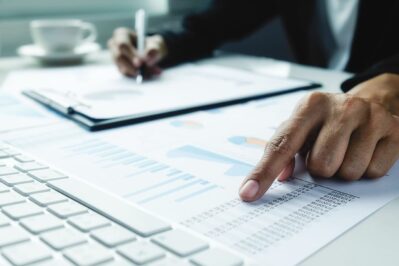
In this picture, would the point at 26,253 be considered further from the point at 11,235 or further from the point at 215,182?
the point at 215,182

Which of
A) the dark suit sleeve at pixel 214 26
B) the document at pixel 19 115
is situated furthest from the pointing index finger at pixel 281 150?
the dark suit sleeve at pixel 214 26

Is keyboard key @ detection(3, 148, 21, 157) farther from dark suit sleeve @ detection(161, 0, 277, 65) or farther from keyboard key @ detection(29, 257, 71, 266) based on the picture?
dark suit sleeve @ detection(161, 0, 277, 65)

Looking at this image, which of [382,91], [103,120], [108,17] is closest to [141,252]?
[103,120]

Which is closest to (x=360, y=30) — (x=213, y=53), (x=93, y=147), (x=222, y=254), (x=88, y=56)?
(x=213, y=53)

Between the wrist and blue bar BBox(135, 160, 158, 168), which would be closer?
blue bar BBox(135, 160, 158, 168)

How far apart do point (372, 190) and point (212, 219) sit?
165mm

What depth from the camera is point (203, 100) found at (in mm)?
699

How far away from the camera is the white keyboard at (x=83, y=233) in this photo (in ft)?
0.94

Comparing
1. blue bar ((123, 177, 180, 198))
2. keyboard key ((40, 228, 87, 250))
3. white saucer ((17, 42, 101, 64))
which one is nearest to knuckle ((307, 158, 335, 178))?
blue bar ((123, 177, 180, 198))

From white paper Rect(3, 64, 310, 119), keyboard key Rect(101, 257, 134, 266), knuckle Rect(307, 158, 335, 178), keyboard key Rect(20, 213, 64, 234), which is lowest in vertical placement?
keyboard key Rect(101, 257, 134, 266)

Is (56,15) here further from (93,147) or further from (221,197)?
(221,197)

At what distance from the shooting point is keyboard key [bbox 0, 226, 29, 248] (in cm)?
30

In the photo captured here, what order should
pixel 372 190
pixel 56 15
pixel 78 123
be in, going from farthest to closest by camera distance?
1. pixel 56 15
2. pixel 78 123
3. pixel 372 190

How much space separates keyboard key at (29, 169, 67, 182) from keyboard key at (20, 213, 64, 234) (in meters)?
0.08
